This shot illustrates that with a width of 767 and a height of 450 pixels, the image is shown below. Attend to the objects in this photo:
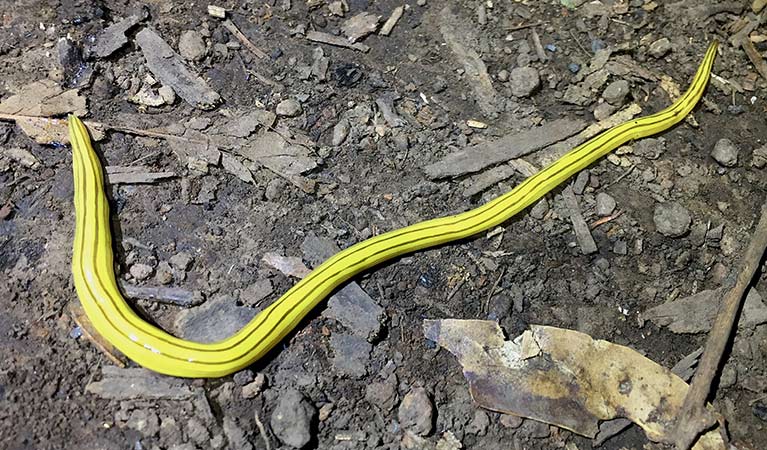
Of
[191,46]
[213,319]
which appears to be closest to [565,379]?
[213,319]

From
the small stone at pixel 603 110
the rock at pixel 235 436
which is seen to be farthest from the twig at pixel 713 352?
the rock at pixel 235 436

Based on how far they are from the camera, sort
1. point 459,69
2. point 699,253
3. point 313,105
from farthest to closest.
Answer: point 459,69 < point 313,105 < point 699,253

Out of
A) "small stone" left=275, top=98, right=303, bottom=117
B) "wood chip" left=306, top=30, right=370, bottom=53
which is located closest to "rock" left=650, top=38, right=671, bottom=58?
"wood chip" left=306, top=30, right=370, bottom=53

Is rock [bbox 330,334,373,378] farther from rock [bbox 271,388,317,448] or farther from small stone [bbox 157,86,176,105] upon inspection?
small stone [bbox 157,86,176,105]

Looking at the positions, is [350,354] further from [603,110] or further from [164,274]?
[603,110]

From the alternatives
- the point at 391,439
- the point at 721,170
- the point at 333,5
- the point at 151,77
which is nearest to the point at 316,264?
the point at 391,439

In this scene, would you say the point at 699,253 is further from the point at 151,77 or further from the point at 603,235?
the point at 151,77
